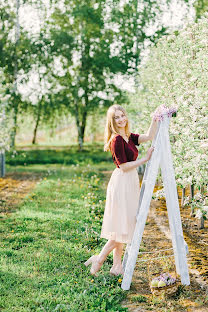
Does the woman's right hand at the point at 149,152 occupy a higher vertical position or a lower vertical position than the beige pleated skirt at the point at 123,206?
higher

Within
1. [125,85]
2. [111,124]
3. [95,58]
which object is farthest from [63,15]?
[111,124]

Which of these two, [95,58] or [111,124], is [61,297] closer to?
[111,124]

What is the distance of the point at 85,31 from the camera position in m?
20.2

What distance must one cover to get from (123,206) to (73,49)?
1760 cm

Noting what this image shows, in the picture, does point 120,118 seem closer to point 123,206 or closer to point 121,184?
point 121,184

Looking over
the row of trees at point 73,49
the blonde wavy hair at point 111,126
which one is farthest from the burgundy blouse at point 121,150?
the row of trees at point 73,49

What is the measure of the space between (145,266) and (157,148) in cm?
175

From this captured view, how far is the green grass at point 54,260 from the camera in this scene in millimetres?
3893

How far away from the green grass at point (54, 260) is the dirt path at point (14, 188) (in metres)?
0.41

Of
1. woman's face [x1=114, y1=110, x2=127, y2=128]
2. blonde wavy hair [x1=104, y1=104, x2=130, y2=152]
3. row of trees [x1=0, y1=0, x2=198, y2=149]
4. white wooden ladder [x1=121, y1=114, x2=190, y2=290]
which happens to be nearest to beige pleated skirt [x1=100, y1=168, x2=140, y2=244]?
white wooden ladder [x1=121, y1=114, x2=190, y2=290]

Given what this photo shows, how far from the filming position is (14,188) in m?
10.9

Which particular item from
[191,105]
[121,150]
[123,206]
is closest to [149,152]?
[121,150]

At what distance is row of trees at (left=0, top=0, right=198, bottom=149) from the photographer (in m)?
18.3

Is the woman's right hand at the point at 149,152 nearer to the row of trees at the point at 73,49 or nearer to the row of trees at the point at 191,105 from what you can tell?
the row of trees at the point at 191,105
